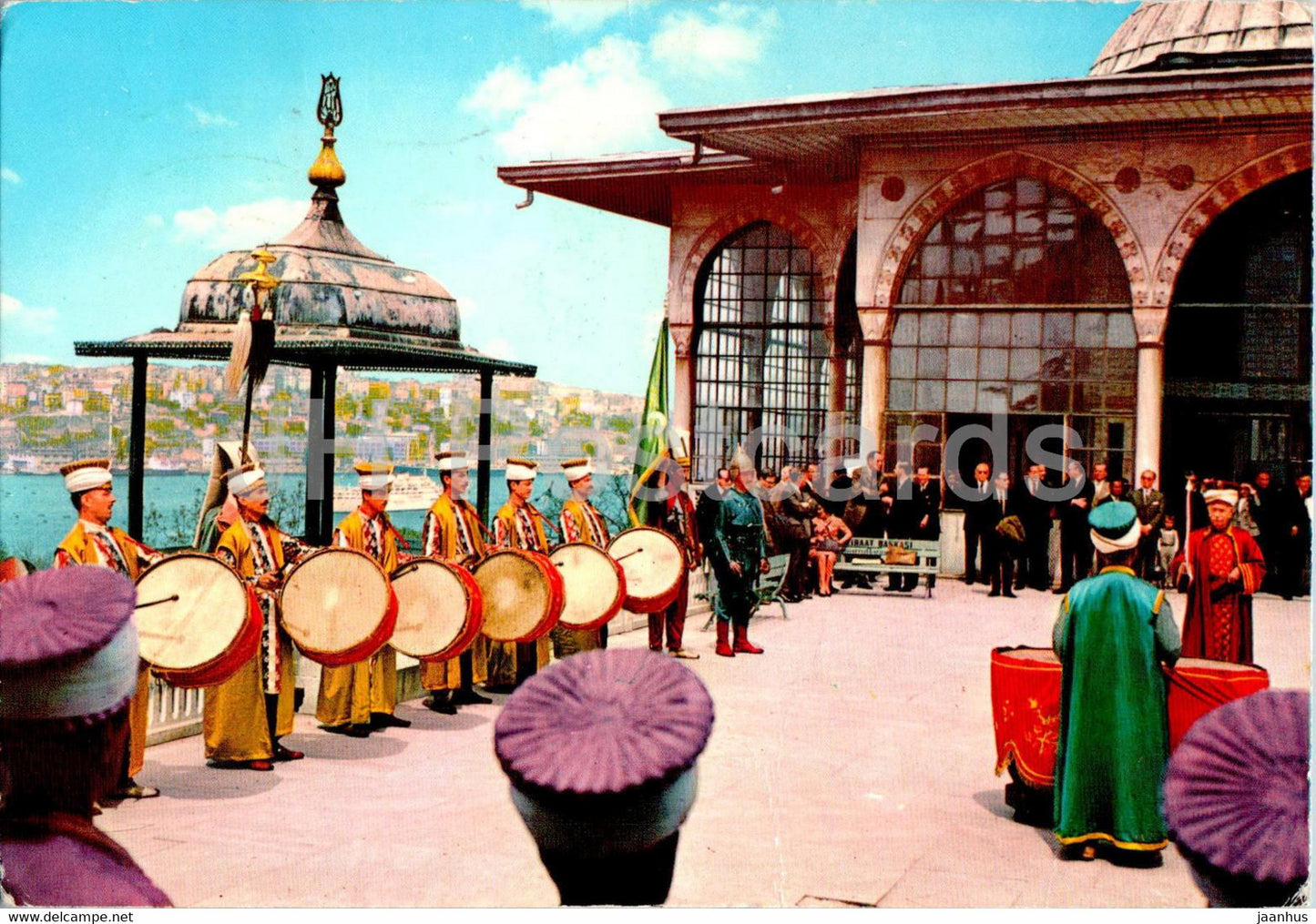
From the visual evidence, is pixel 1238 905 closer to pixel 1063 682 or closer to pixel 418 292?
pixel 1063 682

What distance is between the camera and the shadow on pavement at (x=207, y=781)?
5230mm

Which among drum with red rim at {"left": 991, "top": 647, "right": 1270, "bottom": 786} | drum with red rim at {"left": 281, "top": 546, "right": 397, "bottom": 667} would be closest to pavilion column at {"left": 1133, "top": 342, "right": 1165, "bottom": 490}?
drum with red rim at {"left": 991, "top": 647, "right": 1270, "bottom": 786}

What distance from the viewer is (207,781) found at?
5430 mm

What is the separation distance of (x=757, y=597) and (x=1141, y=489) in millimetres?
3842

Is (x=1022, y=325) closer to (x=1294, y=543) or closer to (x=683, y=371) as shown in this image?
(x=1294, y=543)

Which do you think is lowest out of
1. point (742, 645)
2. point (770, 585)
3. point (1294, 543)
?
point (742, 645)

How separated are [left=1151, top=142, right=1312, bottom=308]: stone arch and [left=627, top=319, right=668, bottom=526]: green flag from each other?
4523 mm

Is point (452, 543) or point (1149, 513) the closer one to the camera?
point (452, 543)

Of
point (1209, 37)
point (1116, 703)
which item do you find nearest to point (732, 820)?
point (1116, 703)

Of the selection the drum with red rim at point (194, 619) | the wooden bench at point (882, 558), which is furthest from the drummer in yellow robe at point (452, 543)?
the wooden bench at point (882, 558)

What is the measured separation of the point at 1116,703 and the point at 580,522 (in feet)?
12.2

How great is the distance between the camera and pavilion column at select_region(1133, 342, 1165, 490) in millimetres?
11945

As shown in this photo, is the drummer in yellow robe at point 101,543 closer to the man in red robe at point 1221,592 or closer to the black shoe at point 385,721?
the black shoe at point 385,721

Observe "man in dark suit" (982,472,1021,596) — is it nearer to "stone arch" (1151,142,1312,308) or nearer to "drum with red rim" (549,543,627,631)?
"stone arch" (1151,142,1312,308)
